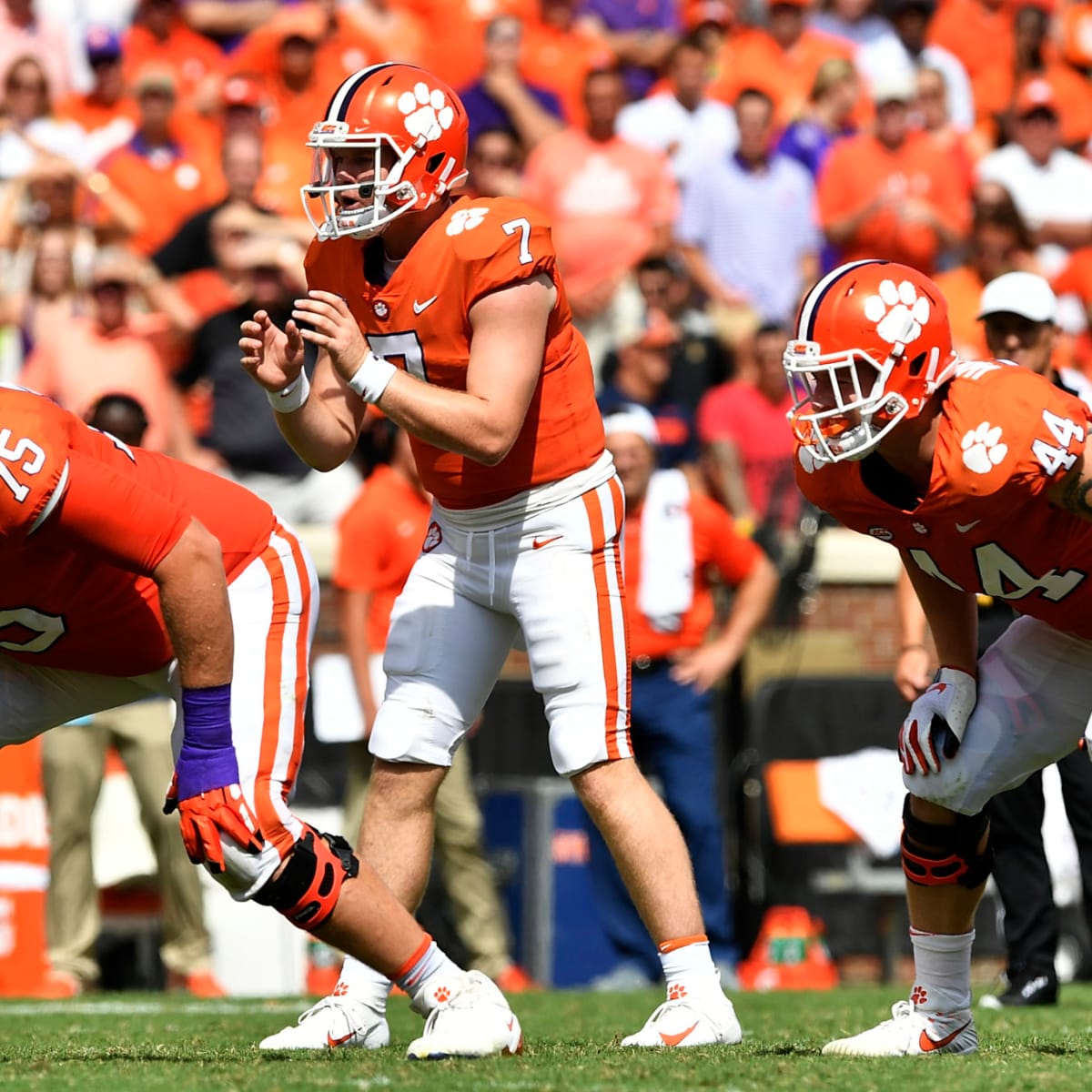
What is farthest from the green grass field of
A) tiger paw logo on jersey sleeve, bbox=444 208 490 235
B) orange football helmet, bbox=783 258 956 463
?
tiger paw logo on jersey sleeve, bbox=444 208 490 235

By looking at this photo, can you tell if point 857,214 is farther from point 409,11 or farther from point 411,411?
point 411,411

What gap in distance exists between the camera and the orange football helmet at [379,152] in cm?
475

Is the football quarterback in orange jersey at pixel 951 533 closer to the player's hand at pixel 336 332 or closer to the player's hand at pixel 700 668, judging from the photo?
the player's hand at pixel 336 332

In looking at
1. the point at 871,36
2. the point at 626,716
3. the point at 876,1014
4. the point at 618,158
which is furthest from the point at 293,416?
the point at 871,36

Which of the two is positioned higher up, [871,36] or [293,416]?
[871,36]

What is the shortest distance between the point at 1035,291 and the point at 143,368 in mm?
4743

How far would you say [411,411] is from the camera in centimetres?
445

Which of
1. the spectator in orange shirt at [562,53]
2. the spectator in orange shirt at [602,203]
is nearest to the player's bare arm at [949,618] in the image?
the spectator in orange shirt at [602,203]

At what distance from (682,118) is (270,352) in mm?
7945

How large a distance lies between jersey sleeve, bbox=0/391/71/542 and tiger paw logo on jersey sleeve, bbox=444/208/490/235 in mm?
1148

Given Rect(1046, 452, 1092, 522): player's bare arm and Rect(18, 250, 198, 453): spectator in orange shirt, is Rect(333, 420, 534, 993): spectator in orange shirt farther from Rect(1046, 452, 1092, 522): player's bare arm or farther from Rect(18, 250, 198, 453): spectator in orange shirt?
Rect(1046, 452, 1092, 522): player's bare arm

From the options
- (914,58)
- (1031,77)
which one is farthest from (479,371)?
(1031,77)

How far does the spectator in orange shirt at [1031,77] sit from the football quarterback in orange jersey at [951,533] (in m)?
9.43

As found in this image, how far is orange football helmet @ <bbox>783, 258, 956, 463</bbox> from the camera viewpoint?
425cm
